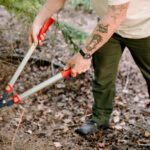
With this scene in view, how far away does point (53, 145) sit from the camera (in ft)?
13.9

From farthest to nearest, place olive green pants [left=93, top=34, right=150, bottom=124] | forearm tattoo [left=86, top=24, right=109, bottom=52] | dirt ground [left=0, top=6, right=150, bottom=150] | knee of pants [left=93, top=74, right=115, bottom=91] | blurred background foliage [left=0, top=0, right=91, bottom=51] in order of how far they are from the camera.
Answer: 1. blurred background foliage [left=0, top=0, right=91, bottom=51]
2. dirt ground [left=0, top=6, right=150, bottom=150]
3. knee of pants [left=93, top=74, right=115, bottom=91]
4. olive green pants [left=93, top=34, right=150, bottom=124]
5. forearm tattoo [left=86, top=24, right=109, bottom=52]

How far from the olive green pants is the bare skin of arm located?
73 centimetres

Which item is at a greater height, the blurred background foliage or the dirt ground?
the blurred background foliage

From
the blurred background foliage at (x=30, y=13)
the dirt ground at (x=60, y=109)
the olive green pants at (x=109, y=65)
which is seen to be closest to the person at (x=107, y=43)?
the olive green pants at (x=109, y=65)

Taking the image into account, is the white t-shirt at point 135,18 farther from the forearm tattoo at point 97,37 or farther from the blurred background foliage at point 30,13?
the blurred background foliage at point 30,13

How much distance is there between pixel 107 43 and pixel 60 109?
1334 millimetres

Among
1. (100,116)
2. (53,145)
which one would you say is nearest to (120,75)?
(100,116)

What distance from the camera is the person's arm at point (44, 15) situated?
3.62 metres

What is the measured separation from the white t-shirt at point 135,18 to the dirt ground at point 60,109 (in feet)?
3.84

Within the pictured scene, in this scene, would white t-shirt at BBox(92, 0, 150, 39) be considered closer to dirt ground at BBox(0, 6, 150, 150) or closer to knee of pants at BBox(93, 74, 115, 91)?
knee of pants at BBox(93, 74, 115, 91)

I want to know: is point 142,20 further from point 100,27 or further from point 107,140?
point 107,140

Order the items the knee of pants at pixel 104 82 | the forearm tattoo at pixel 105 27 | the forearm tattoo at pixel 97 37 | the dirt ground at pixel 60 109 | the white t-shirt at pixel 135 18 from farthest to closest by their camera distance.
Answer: the dirt ground at pixel 60 109 < the knee of pants at pixel 104 82 < the white t-shirt at pixel 135 18 < the forearm tattoo at pixel 97 37 < the forearm tattoo at pixel 105 27

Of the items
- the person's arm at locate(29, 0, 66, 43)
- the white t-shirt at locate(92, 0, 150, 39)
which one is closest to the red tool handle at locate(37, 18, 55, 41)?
the person's arm at locate(29, 0, 66, 43)

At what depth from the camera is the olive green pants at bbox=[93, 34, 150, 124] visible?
3.89m
